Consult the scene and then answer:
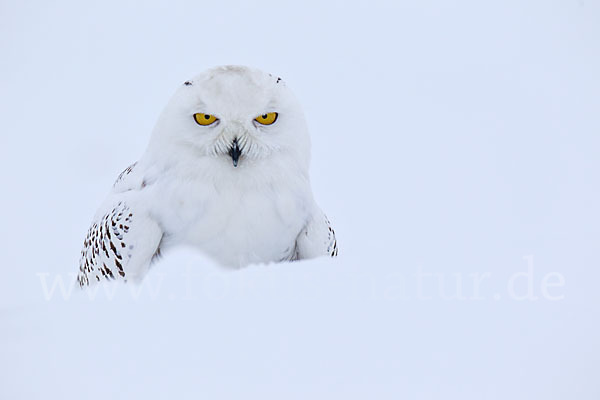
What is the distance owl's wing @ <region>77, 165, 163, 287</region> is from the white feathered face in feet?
0.96

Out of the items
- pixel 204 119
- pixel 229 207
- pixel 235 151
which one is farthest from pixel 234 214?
pixel 204 119

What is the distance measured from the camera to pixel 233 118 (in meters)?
2.48

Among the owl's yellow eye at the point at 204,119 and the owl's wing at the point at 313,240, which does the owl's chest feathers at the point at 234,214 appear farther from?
the owl's yellow eye at the point at 204,119

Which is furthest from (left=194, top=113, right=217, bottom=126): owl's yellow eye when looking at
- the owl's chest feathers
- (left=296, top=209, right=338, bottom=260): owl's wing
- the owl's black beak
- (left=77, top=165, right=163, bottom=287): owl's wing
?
(left=296, top=209, right=338, bottom=260): owl's wing

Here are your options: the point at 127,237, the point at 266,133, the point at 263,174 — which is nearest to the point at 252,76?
the point at 266,133

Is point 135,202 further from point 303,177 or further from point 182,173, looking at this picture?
point 303,177

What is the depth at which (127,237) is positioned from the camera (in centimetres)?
268

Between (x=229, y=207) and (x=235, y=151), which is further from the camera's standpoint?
(x=229, y=207)

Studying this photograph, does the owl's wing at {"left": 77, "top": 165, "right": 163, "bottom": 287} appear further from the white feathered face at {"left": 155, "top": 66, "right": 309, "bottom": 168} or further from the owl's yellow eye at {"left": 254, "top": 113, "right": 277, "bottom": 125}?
the owl's yellow eye at {"left": 254, "top": 113, "right": 277, "bottom": 125}

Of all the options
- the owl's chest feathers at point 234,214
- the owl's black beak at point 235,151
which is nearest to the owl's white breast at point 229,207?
the owl's chest feathers at point 234,214

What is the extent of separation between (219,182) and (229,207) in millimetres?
107

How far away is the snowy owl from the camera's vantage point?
2.52 meters

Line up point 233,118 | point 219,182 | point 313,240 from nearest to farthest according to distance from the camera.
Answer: point 233,118 → point 219,182 → point 313,240

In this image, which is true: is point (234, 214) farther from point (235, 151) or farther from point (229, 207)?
point (235, 151)
